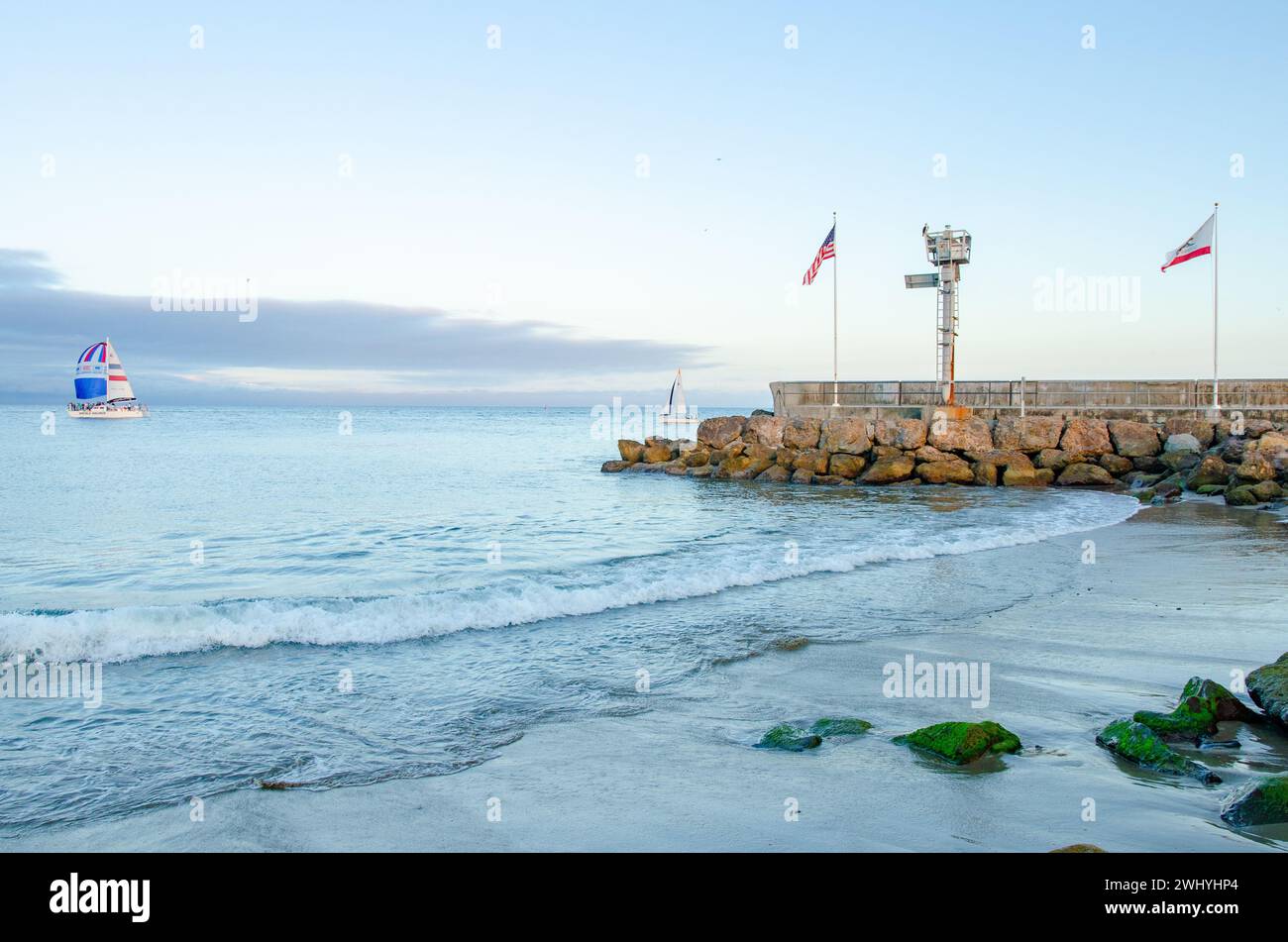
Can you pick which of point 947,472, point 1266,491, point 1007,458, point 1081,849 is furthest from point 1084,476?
point 1081,849

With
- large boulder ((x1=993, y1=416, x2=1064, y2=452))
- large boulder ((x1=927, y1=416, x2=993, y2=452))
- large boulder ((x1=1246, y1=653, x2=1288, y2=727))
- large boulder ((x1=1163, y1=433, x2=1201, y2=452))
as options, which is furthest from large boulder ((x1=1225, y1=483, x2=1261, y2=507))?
large boulder ((x1=1246, y1=653, x2=1288, y2=727))

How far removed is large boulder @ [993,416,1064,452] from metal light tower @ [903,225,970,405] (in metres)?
2.51

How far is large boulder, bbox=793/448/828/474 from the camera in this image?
3294cm

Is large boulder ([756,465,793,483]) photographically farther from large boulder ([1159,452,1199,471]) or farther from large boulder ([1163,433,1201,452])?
large boulder ([1163,433,1201,452])

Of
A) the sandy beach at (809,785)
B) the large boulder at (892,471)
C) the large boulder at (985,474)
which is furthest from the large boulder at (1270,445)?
the sandy beach at (809,785)

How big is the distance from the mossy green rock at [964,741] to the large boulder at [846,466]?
26.4 metres

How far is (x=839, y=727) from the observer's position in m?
7.06

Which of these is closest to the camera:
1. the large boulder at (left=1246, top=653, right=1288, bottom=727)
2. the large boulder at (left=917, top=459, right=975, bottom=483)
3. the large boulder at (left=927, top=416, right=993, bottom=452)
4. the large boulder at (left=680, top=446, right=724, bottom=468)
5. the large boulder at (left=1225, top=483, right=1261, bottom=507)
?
the large boulder at (left=1246, top=653, right=1288, bottom=727)

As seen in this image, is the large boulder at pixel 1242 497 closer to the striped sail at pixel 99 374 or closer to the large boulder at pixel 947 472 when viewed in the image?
the large boulder at pixel 947 472

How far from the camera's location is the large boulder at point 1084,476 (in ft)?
97.2

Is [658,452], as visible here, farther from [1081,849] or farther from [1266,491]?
[1081,849]

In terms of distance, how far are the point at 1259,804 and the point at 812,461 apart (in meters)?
28.4
